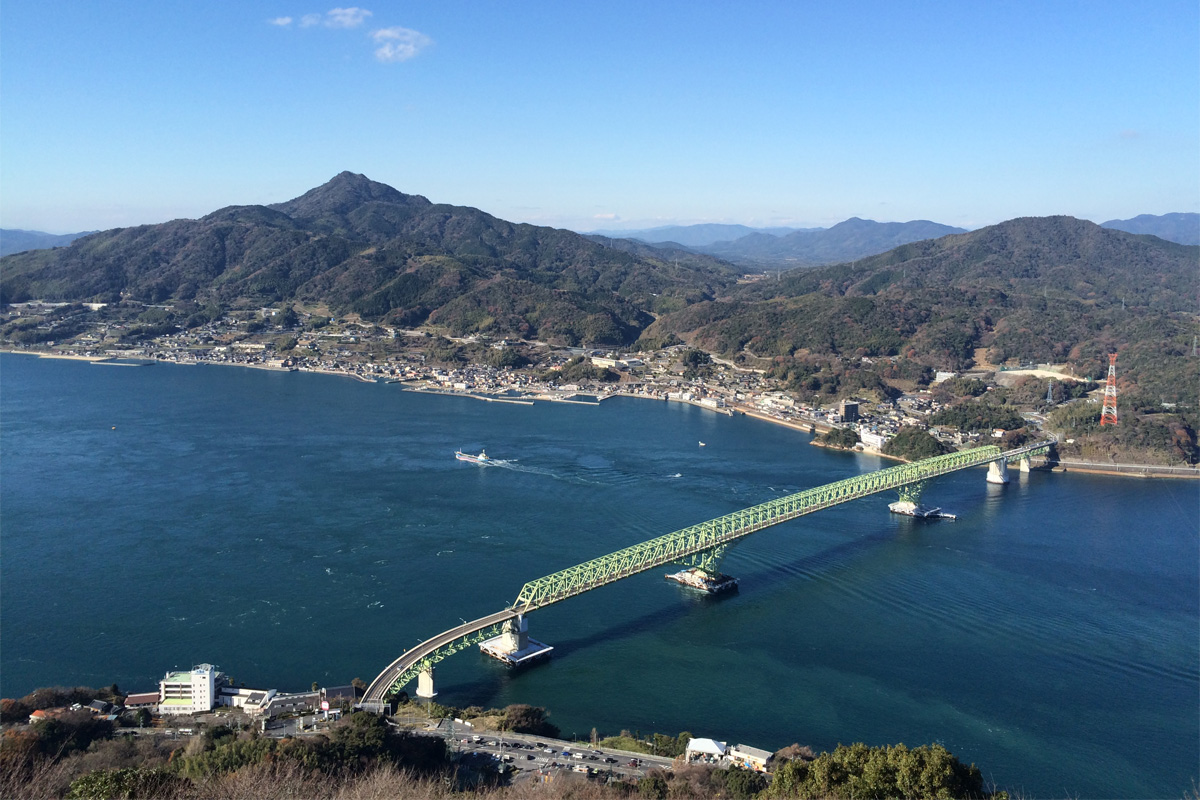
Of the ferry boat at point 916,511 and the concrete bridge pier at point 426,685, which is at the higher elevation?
the ferry boat at point 916,511

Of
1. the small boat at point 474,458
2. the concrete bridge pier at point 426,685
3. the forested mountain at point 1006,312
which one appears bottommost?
the concrete bridge pier at point 426,685

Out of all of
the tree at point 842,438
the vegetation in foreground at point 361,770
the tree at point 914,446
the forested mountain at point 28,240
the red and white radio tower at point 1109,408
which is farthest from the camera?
the forested mountain at point 28,240

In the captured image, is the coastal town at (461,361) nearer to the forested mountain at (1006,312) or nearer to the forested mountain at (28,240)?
the forested mountain at (1006,312)

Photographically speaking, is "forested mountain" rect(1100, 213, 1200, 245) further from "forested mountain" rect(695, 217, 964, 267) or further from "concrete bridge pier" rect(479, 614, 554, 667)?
"concrete bridge pier" rect(479, 614, 554, 667)

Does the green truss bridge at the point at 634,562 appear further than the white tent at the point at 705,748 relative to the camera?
Yes

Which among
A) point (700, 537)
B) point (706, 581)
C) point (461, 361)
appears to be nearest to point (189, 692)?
point (706, 581)

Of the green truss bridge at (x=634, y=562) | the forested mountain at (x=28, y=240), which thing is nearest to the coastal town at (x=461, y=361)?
the green truss bridge at (x=634, y=562)

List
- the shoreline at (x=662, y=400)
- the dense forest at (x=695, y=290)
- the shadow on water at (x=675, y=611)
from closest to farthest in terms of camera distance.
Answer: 1. the shadow on water at (x=675, y=611)
2. the shoreline at (x=662, y=400)
3. the dense forest at (x=695, y=290)
